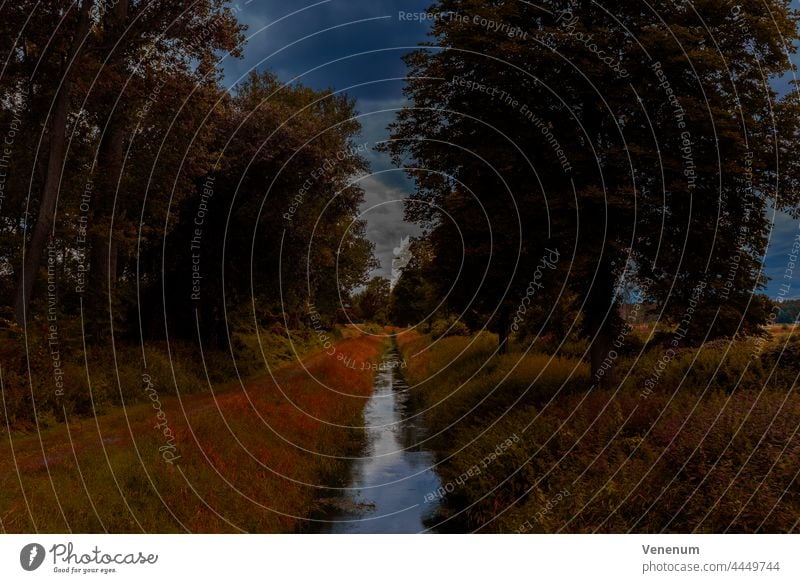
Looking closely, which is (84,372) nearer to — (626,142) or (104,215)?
(104,215)

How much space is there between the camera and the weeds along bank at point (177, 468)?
489 inches

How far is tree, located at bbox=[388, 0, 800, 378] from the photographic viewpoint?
1698 cm

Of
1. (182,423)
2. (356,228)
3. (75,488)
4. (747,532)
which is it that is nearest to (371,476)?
(182,423)

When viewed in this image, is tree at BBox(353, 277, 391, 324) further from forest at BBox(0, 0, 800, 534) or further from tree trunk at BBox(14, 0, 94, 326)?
tree trunk at BBox(14, 0, 94, 326)

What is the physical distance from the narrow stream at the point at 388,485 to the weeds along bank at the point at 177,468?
81cm

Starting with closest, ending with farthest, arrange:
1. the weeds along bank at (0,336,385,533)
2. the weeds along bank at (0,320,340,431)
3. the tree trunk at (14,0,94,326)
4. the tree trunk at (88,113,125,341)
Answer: the weeds along bank at (0,336,385,533) → the weeds along bank at (0,320,340,431) → the tree trunk at (14,0,94,326) → the tree trunk at (88,113,125,341)

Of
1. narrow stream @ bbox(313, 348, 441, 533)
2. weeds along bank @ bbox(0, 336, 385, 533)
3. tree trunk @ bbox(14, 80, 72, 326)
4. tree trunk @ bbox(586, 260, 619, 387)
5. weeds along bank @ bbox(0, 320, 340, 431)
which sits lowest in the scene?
narrow stream @ bbox(313, 348, 441, 533)

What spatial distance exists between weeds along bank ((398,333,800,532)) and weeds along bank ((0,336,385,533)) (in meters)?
4.29

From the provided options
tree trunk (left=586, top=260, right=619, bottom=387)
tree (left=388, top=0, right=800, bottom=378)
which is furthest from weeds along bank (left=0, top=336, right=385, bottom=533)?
tree trunk (left=586, top=260, right=619, bottom=387)

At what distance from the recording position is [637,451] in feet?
45.2

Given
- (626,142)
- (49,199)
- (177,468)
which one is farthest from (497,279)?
(49,199)

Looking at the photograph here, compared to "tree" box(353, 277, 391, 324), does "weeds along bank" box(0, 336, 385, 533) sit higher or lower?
lower

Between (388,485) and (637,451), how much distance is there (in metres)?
7.85

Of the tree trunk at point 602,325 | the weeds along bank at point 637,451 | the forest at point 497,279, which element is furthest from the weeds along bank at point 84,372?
the tree trunk at point 602,325
